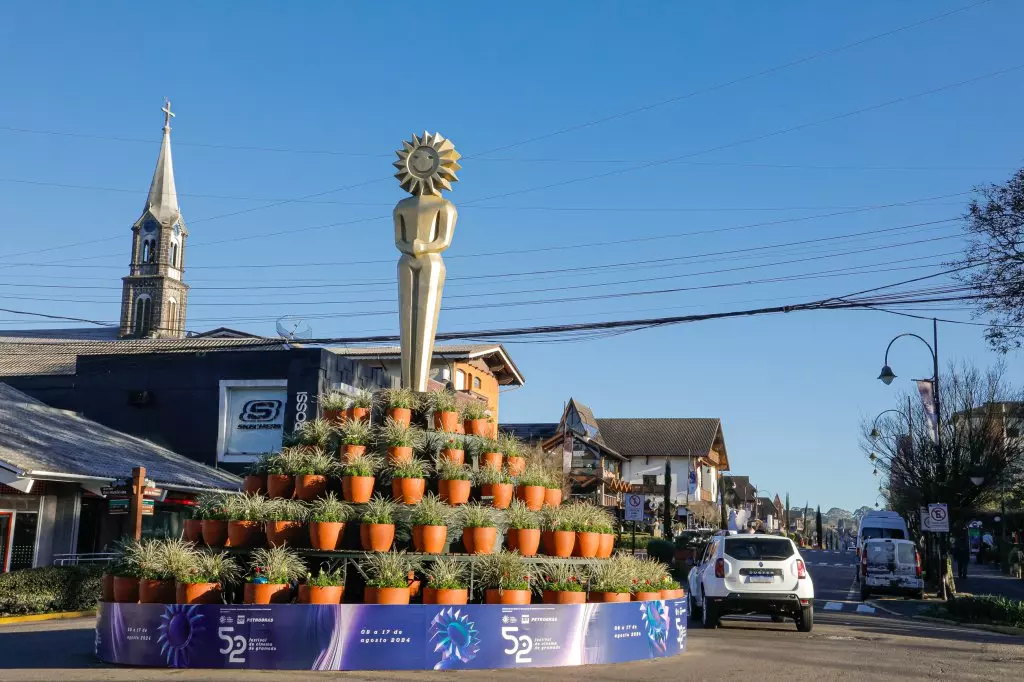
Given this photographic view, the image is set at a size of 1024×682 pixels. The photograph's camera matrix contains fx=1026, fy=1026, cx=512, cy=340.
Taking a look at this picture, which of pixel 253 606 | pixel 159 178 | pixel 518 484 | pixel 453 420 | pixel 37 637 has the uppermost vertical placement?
pixel 159 178

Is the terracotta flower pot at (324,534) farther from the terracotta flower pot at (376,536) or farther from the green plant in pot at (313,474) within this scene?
the green plant in pot at (313,474)

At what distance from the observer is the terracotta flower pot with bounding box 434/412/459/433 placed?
1444 centimetres

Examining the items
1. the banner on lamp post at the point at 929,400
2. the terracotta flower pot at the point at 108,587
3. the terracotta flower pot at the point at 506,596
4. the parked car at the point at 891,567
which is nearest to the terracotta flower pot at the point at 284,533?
the terracotta flower pot at the point at 108,587

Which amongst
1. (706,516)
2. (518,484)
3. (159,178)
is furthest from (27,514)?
(159,178)

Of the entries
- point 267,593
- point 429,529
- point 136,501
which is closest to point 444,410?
point 429,529

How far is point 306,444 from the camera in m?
13.9

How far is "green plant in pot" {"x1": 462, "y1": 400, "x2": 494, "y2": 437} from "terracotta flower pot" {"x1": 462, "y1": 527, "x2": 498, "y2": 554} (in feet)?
8.94

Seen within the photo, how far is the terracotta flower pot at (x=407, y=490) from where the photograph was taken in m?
12.8

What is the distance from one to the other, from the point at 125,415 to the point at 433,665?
88.3 ft

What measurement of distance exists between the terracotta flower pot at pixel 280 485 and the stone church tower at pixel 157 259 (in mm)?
88486

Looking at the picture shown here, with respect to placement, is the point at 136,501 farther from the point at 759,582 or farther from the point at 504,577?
Result: the point at 759,582

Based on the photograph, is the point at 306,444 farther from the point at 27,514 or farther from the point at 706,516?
the point at 706,516

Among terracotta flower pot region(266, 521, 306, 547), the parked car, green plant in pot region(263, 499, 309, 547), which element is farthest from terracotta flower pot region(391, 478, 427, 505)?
the parked car

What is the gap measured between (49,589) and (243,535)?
10373mm
